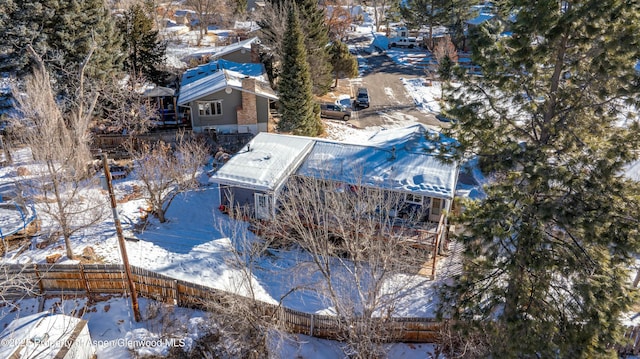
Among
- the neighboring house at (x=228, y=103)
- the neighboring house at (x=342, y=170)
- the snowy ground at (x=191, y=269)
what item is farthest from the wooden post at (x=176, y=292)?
the neighboring house at (x=228, y=103)

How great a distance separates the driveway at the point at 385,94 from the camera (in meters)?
38.3

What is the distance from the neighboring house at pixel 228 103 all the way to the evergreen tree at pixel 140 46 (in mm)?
4642

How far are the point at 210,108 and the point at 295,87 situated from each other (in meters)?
6.14

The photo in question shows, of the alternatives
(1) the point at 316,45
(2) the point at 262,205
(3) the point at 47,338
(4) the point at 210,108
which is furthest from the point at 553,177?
(1) the point at 316,45

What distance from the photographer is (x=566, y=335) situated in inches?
422

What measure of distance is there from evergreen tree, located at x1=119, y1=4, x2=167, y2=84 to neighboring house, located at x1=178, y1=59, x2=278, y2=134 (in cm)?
464

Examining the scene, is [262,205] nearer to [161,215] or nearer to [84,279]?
[161,215]

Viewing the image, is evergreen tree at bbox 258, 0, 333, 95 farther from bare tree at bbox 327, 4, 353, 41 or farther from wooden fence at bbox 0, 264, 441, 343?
wooden fence at bbox 0, 264, 441, 343

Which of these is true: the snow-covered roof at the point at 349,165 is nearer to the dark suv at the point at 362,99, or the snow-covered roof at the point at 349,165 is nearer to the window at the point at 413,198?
the window at the point at 413,198

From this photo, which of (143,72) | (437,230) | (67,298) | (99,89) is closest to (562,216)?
(437,230)

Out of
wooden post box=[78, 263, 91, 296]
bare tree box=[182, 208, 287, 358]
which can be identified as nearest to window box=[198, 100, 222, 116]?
wooden post box=[78, 263, 91, 296]

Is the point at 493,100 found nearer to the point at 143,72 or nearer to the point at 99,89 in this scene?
the point at 99,89

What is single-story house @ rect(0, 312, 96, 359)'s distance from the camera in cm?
1288

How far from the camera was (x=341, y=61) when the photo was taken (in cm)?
4319
